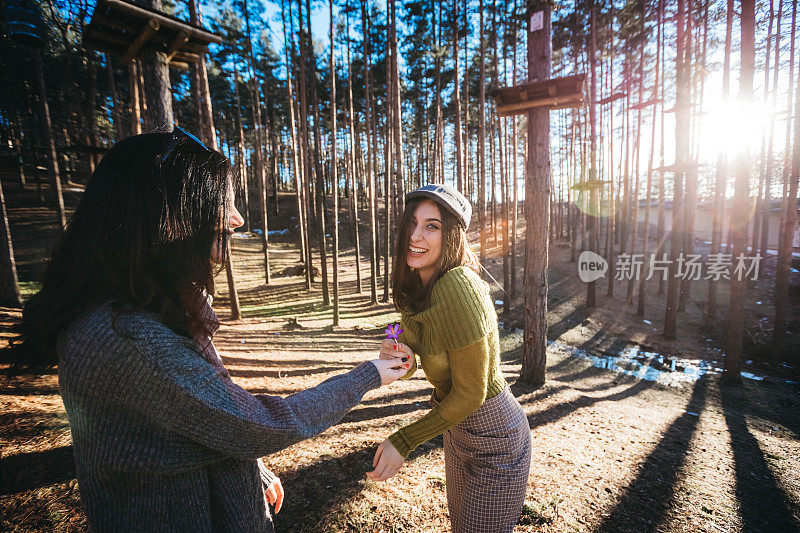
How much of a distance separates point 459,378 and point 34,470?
484 centimetres

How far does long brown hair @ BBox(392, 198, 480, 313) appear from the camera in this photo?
1.85 metres

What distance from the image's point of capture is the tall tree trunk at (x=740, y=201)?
828 centimetres

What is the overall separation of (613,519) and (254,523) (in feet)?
12.7

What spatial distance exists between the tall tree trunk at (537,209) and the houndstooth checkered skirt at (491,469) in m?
5.53

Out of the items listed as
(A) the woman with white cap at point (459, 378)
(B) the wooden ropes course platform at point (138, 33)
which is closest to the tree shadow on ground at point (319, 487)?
(A) the woman with white cap at point (459, 378)

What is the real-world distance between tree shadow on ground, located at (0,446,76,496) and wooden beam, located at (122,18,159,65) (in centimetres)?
602

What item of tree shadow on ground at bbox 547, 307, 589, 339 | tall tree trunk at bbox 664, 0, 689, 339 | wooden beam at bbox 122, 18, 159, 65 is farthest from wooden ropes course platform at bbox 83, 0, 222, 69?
tall tree trunk at bbox 664, 0, 689, 339

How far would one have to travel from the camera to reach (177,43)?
17.1 feet

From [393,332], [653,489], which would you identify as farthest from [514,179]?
[393,332]

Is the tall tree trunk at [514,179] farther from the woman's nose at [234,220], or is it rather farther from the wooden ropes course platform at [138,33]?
the woman's nose at [234,220]

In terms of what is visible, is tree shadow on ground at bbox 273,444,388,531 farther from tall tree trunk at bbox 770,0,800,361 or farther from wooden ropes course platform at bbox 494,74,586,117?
tall tree trunk at bbox 770,0,800,361

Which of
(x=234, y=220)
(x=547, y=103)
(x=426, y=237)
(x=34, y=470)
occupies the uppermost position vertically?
(x=547, y=103)

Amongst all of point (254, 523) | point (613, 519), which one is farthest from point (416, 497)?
point (254, 523)

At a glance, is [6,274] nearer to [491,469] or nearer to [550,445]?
[491,469]
